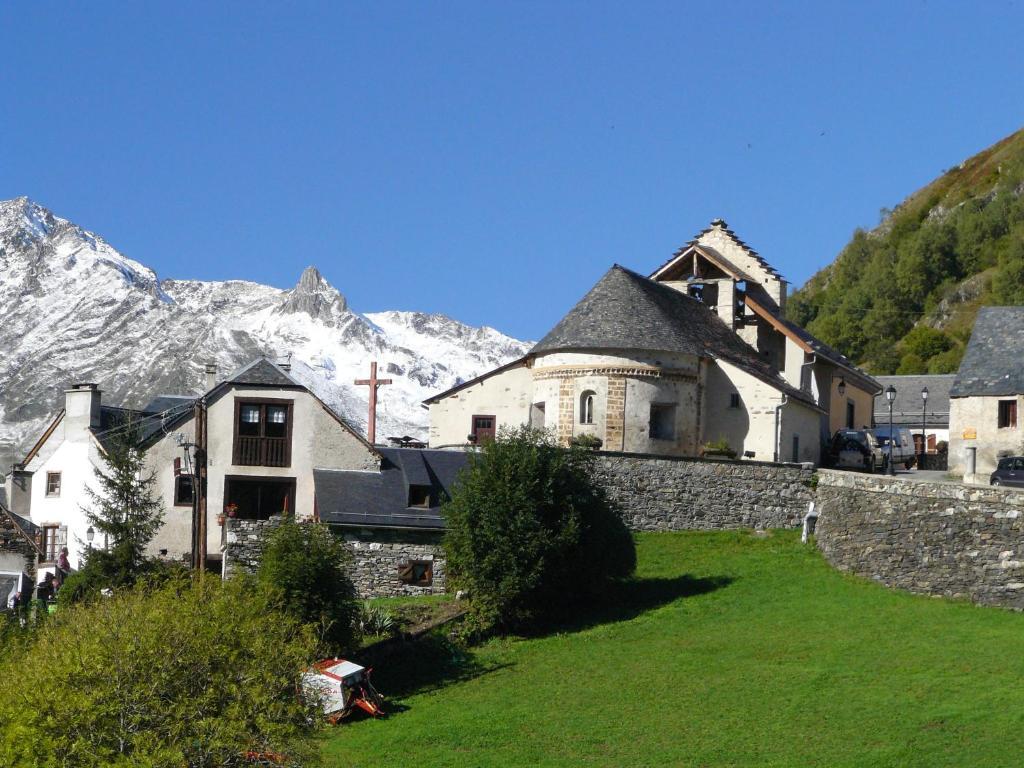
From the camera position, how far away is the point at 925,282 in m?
152

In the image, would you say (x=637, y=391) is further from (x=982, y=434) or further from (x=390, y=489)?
(x=982, y=434)

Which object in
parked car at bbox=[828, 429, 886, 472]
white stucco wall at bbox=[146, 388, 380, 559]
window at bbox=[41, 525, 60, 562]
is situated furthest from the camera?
parked car at bbox=[828, 429, 886, 472]

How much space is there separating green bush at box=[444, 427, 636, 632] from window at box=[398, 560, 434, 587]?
307cm

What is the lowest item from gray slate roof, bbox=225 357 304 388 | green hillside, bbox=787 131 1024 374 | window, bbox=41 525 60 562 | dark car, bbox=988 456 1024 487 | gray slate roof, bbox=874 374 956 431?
window, bbox=41 525 60 562

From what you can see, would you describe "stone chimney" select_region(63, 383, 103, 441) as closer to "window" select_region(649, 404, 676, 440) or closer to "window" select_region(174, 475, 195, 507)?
"window" select_region(174, 475, 195, 507)

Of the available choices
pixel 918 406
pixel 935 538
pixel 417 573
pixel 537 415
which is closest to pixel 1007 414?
pixel 935 538

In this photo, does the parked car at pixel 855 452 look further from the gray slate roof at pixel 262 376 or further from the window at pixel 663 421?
the gray slate roof at pixel 262 376

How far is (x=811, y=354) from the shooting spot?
196ft

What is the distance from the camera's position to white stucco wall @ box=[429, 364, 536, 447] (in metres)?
55.2

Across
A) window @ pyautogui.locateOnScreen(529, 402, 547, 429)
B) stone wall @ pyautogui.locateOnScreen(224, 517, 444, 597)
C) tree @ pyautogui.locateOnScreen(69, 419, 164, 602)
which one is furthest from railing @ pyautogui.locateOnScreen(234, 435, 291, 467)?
window @ pyautogui.locateOnScreen(529, 402, 547, 429)

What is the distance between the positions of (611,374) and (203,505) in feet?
55.0

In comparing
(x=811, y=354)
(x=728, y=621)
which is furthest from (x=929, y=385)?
(x=728, y=621)

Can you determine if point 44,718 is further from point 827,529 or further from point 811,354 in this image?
point 811,354

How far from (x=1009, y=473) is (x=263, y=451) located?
23521 mm
